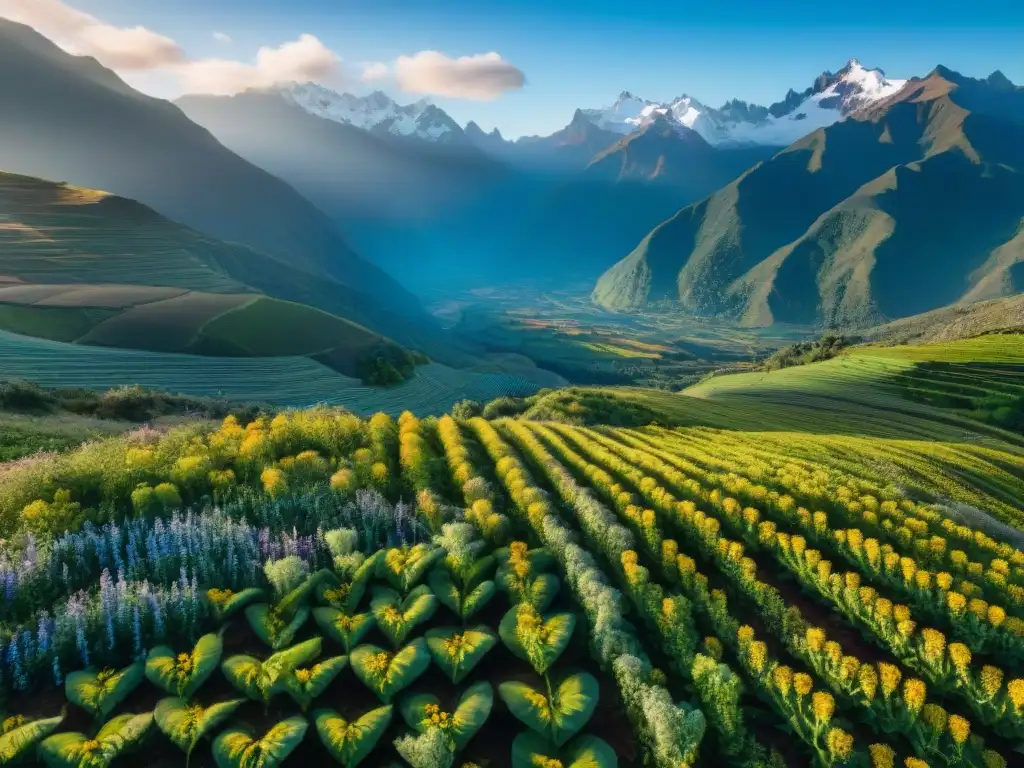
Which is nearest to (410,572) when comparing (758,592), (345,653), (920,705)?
(345,653)

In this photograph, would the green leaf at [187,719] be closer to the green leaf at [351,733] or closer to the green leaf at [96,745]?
the green leaf at [96,745]

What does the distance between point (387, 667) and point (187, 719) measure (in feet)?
10.8

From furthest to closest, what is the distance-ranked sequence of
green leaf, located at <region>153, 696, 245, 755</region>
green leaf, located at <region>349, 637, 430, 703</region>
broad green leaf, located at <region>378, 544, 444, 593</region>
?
broad green leaf, located at <region>378, 544, 444, 593</region> → green leaf, located at <region>349, 637, 430, 703</region> → green leaf, located at <region>153, 696, 245, 755</region>

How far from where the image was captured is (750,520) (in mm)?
15484

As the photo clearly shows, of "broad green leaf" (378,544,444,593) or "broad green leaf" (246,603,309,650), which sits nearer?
"broad green leaf" (246,603,309,650)

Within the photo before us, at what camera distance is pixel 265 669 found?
33.9 ft

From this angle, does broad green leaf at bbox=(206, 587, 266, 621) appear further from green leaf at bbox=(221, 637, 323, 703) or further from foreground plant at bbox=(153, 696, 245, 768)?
foreground plant at bbox=(153, 696, 245, 768)

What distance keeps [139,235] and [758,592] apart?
150552 millimetres

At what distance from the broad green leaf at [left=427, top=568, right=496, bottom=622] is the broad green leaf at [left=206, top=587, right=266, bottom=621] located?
3741 mm

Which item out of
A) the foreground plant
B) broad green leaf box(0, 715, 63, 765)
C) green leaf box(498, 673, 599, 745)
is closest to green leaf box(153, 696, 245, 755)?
the foreground plant

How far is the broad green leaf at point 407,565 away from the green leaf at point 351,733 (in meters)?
3.27

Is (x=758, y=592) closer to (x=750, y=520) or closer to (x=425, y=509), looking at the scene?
(x=750, y=520)

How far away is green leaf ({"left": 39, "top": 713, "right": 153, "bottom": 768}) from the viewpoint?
28.3 ft

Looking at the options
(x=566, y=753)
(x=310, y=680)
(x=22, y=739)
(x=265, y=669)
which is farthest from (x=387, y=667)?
(x=22, y=739)
